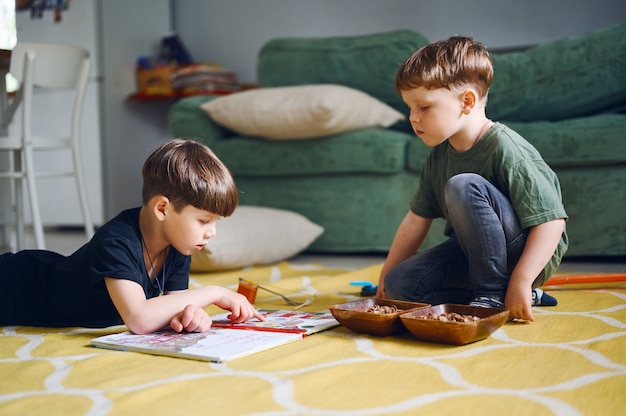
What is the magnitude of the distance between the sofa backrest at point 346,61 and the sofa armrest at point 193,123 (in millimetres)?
418

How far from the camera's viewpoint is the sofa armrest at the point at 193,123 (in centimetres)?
272

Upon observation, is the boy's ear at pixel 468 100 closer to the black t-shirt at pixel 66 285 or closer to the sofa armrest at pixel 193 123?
the black t-shirt at pixel 66 285

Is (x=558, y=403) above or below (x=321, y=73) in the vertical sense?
below

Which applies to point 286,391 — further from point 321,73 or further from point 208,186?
point 321,73

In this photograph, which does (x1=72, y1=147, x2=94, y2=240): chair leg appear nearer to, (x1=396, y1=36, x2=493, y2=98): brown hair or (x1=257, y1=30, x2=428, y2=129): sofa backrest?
(x1=257, y1=30, x2=428, y2=129): sofa backrest

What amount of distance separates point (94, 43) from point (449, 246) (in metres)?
2.74

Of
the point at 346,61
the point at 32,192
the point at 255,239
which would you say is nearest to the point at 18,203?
the point at 32,192

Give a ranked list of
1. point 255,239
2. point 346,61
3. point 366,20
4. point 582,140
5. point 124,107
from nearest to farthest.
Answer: point 582,140 < point 255,239 < point 346,61 < point 366,20 < point 124,107

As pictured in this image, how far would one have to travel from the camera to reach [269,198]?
2.72m

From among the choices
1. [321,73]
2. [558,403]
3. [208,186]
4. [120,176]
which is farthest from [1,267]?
[120,176]

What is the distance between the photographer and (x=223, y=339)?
3.97 feet

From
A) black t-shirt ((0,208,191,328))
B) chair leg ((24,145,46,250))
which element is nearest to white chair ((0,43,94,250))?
chair leg ((24,145,46,250))

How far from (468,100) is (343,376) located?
67 cm

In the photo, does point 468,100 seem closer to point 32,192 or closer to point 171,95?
point 32,192
